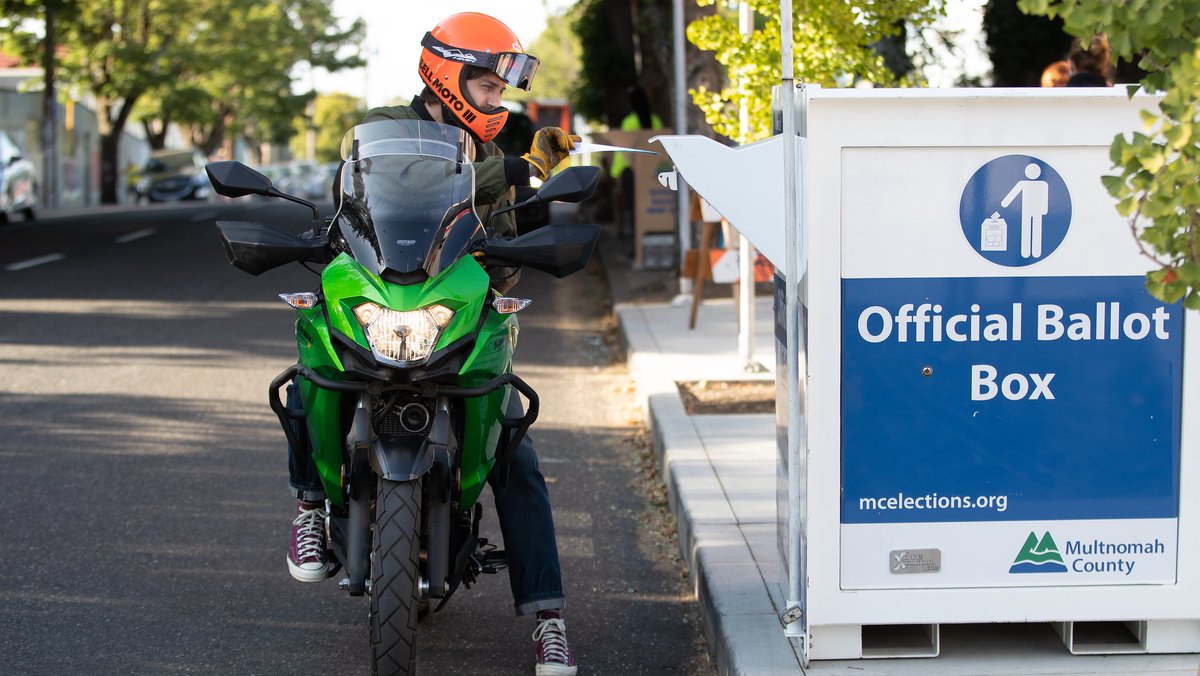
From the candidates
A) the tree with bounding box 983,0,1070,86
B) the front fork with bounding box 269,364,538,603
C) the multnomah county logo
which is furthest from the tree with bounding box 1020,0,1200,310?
the tree with bounding box 983,0,1070,86

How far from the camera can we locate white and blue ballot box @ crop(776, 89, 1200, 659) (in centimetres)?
371

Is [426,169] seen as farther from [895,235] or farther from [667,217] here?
[667,217]

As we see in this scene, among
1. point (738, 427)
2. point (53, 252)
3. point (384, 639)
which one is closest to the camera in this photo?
point (384, 639)

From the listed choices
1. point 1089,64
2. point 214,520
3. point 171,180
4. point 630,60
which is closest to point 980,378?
point 214,520

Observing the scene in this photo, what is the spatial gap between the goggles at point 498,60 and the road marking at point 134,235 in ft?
55.0

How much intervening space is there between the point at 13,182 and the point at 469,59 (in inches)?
881

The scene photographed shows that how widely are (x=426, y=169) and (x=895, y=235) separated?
4.12 feet

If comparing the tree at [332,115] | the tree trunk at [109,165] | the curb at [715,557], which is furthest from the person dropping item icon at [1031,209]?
the tree at [332,115]

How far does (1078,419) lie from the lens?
3.78 meters

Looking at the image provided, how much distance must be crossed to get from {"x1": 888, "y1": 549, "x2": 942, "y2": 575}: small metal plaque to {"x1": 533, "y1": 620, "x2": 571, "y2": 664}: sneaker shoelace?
1.02 meters

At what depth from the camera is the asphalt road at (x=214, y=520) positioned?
4.50 metres

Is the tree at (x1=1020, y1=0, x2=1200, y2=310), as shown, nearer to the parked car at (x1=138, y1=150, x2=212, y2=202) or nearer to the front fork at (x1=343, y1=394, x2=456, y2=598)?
the front fork at (x1=343, y1=394, x2=456, y2=598)

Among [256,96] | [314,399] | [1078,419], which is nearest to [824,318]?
[1078,419]

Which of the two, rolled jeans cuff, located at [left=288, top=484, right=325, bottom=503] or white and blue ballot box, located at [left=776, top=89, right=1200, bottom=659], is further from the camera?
rolled jeans cuff, located at [left=288, top=484, right=325, bottom=503]
